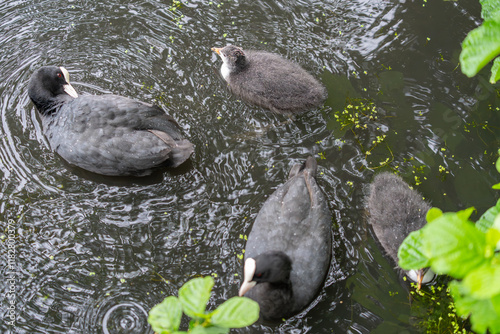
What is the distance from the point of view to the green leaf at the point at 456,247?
4.83 ft

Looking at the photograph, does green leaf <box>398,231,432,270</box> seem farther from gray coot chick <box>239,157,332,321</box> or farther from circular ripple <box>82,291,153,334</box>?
circular ripple <box>82,291,153,334</box>

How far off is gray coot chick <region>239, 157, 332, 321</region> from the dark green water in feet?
0.98

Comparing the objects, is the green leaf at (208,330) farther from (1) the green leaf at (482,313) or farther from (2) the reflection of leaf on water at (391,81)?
(2) the reflection of leaf on water at (391,81)

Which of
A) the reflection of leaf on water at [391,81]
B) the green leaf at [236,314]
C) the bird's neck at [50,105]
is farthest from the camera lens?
the reflection of leaf on water at [391,81]

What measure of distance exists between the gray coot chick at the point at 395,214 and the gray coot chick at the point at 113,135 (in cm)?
196

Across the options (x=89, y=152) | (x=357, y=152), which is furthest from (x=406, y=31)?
(x=89, y=152)

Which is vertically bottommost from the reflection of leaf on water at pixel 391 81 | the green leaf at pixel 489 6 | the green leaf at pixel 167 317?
the green leaf at pixel 167 317

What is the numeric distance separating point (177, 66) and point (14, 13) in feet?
7.79

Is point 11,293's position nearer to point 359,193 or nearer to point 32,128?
point 32,128

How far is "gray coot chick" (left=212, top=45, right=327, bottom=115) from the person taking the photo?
4945 millimetres

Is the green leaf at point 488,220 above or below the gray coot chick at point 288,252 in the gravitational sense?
above

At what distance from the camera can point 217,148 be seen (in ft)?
16.5

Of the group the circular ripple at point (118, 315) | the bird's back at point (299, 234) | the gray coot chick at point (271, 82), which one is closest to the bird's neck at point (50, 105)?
the gray coot chick at point (271, 82)

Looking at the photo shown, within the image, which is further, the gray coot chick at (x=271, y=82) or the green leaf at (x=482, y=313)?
the gray coot chick at (x=271, y=82)
